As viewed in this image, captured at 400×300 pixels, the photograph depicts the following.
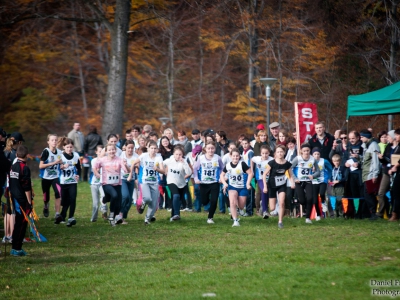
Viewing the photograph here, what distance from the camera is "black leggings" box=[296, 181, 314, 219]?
51.8ft

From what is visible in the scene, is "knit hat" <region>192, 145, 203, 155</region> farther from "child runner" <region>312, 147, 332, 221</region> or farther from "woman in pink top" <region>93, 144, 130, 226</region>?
"child runner" <region>312, 147, 332, 221</region>

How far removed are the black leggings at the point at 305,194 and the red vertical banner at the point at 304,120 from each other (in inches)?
85.8

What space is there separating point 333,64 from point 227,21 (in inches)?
264

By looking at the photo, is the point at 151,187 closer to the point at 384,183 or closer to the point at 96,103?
the point at 384,183

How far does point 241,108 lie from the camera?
31953mm

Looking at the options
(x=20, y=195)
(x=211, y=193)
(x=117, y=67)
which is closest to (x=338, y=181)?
(x=211, y=193)

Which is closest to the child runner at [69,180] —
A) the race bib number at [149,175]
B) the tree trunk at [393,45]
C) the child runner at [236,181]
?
the race bib number at [149,175]

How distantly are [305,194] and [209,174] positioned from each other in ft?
7.54

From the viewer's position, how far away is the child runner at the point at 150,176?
1589 cm

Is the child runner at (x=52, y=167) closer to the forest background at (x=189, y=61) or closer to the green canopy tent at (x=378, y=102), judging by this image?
the green canopy tent at (x=378, y=102)

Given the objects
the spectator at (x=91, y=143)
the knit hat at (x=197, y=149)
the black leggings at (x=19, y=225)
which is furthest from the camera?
the spectator at (x=91, y=143)

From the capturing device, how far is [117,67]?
25594 mm

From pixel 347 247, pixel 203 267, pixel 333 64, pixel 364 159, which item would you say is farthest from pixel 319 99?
pixel 203 267

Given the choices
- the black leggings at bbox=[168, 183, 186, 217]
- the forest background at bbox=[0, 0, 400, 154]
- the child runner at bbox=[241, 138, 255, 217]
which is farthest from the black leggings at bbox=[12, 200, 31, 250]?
the forest background at bbox=[0, 0, 400, 154]
